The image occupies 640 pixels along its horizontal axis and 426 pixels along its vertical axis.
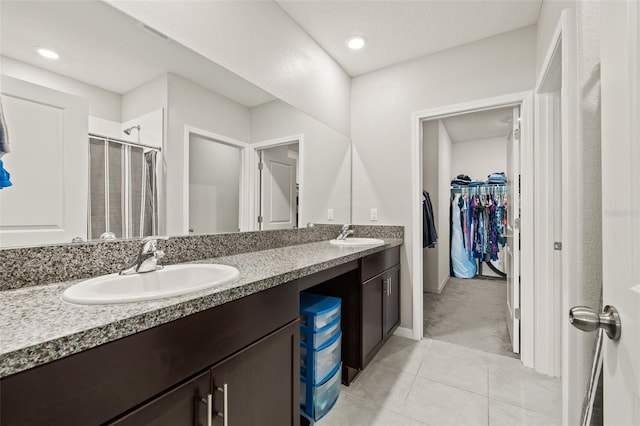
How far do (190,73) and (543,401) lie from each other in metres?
2.65

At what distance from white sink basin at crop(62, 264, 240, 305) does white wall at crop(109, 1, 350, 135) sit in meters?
1.07

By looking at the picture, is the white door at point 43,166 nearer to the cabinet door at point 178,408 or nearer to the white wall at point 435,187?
the cabinet door at point 178,408

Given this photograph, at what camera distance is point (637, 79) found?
41 centimetres

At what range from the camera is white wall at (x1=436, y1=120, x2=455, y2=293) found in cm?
399

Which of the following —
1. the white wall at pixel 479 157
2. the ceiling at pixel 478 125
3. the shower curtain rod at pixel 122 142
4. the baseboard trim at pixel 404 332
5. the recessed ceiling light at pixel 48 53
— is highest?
the ceiling at pixel 478 125

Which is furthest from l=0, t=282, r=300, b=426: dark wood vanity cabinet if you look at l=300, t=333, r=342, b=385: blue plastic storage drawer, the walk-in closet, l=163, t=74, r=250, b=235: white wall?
the walk-in closet

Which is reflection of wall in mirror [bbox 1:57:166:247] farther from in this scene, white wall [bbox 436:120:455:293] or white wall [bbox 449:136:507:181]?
white wall [bbox 449:136:507:181]

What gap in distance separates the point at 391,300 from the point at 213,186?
64.7 inches

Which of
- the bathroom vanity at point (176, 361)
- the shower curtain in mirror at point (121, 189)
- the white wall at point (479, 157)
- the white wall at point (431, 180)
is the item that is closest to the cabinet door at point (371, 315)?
the bathroom vanity at point (176, 361)

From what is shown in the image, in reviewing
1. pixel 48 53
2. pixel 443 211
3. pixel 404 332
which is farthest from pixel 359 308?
pixel 443 211

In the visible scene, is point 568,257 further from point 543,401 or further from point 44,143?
Result: point 44,143

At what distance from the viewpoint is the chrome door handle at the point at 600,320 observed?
48 cm

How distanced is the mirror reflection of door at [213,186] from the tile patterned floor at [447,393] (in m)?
1.19

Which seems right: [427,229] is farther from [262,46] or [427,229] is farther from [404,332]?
[262,46]
